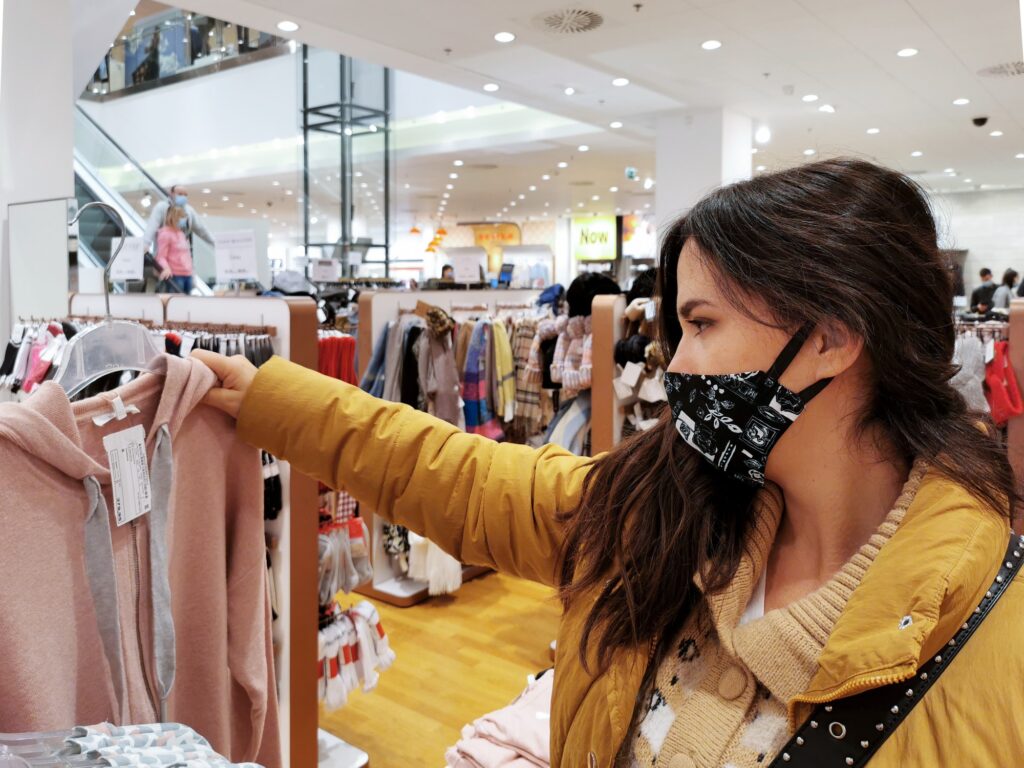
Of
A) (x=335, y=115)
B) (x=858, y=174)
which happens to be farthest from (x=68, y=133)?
(x=335, y=115)

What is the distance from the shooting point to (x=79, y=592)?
1182mm

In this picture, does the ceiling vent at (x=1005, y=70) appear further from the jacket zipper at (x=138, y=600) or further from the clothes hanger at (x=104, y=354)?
the jacket zipper at (x=138, y=600)

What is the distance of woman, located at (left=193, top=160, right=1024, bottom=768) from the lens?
0.85 m

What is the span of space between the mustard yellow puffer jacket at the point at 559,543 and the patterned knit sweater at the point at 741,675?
35 mm

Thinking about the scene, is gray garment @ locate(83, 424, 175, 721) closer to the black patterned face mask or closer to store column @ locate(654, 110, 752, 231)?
the black patterned face mask

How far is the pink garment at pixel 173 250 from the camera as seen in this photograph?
6422 millimetres

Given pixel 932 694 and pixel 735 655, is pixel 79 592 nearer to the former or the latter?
pixel 735 655

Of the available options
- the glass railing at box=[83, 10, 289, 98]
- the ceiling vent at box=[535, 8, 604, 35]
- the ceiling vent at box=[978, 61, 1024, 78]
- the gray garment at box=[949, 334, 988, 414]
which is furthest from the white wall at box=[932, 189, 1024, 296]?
the gray garment at box=[949, 334, 988, 414]

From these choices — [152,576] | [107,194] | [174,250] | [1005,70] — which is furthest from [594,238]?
[152,576]

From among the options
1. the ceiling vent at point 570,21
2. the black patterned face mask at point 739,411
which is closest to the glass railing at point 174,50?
the ceiling vent at point 570,21

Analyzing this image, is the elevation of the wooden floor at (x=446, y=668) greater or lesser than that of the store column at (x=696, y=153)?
lesser

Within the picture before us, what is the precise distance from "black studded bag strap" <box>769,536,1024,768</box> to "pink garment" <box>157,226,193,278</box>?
6.46 meters

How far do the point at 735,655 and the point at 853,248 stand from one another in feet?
1.69

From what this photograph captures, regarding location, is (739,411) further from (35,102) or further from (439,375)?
(35,102)
